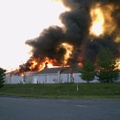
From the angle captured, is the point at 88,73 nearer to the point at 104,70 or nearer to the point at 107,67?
the point at 104,70

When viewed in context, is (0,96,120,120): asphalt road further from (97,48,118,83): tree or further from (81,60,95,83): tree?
(81,60,95,83): tree

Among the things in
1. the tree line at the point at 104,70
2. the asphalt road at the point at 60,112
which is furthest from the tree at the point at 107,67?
the asphalt road at the point at 60,112

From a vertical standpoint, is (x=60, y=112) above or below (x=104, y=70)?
below

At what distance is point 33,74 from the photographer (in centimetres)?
8731

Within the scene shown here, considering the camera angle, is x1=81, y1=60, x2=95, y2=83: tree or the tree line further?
x1=81, y1=60, x2=95, y2=83: tree

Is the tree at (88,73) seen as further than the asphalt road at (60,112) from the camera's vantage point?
Yes

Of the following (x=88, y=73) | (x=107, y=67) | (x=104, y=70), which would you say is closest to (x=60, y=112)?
(x=107, y=67)

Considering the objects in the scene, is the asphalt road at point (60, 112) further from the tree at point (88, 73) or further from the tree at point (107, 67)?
the tree at point (88, 73)

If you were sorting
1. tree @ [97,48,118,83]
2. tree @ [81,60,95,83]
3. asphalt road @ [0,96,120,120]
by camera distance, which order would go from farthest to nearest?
tree @ [81,60,95,83]
tree @ [97,48,118,83]
asphalt road @ [0,96,120,120]

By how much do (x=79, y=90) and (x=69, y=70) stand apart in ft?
108

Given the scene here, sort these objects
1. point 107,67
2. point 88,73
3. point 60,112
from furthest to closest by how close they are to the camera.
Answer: point 88,73
point 107,67
point 60,112

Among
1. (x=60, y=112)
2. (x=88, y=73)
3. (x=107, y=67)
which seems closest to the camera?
(x=60, y=112)

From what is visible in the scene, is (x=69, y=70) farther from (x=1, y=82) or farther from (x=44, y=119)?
(x=44, y=119)

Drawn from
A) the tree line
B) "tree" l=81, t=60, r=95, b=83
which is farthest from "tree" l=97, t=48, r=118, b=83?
"tree" l=81, t=60, r=95, b=83
